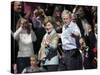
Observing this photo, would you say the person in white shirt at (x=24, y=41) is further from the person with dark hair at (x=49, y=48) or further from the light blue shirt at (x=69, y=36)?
the light blue shirt at (x=69, y=36)

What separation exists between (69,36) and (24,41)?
35 centimetres

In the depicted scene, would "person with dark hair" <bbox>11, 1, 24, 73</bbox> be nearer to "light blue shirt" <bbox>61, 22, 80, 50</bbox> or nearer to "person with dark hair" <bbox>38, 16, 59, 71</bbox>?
"person with dark hair" <bbox>38, 16, 59, 71</bbox>

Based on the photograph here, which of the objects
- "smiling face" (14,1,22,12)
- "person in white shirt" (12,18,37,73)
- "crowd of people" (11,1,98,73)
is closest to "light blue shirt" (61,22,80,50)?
"crowd of people" (11,1,98,73)

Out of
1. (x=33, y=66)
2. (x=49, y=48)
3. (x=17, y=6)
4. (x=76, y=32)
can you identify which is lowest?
(x=33, y=66)

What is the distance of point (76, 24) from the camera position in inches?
65.6

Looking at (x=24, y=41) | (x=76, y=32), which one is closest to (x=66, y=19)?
(x=76, y=32)

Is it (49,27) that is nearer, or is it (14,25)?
(14,25)

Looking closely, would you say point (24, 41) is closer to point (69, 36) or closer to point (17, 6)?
point (17, 6)

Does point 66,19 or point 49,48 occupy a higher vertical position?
point 66,19

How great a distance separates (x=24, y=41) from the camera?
4.97 feet

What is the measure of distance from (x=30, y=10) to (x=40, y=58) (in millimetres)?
346

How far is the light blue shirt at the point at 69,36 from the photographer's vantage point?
5.32 ft

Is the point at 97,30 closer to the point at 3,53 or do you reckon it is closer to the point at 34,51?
the point at 34,51

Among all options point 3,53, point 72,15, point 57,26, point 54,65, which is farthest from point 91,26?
point 3,53
